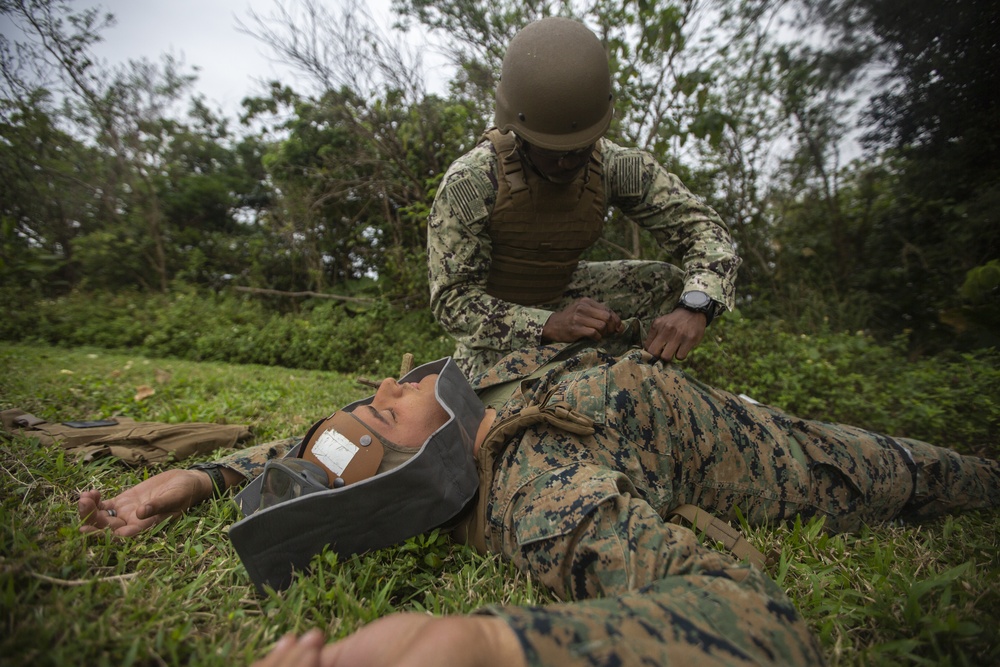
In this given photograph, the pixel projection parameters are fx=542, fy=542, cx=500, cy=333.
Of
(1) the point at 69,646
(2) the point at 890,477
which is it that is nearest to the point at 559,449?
(1) the point at 69,646

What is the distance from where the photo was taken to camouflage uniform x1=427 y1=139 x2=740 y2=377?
90.6 inches

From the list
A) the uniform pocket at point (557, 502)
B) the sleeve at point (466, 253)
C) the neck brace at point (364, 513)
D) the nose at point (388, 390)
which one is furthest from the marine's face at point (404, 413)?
the sleeve at point (466, 253)

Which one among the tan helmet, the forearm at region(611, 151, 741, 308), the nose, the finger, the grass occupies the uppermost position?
the tan helmet

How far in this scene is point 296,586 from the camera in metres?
1.29

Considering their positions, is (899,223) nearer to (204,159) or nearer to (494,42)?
(494,42)

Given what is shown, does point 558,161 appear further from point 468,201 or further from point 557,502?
point 557,502

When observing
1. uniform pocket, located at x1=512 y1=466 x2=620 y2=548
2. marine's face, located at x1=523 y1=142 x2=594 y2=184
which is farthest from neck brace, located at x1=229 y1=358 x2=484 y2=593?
marine's face, located at x1=523 y1=142 x2=594 y2=184

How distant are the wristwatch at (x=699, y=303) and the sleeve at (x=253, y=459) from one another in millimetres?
1632

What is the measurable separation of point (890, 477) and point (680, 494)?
77 cm

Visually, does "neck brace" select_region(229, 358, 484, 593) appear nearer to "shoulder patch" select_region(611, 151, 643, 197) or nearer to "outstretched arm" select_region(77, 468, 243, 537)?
"outstretched arm" select_region(77, 468, 243, 537)

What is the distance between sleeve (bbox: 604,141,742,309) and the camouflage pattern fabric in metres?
0.88

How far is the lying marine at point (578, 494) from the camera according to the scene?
35.2 inches

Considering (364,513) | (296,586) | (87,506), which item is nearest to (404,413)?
(364,513)

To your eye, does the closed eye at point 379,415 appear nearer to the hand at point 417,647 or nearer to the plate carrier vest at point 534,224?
the hand at point 417,647
